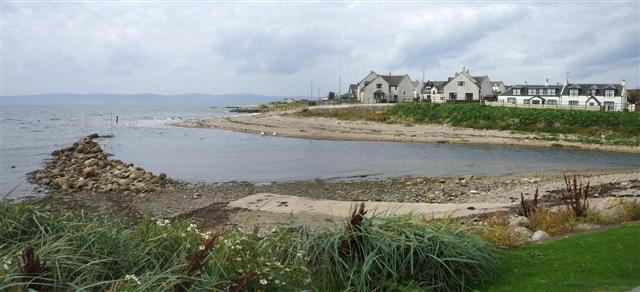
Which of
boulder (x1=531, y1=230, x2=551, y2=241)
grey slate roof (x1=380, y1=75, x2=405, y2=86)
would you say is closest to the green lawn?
boulder (x1=531, y1=230, x2=551, y2=241)

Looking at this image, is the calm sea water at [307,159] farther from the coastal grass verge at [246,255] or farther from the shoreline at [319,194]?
the coastal grass verge at [246,255]

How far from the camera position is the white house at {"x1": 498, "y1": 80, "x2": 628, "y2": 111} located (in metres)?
70.8

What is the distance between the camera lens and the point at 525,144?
44.8 m

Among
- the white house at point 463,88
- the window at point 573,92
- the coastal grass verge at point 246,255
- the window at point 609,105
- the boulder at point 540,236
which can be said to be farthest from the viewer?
the white house at point 463,88

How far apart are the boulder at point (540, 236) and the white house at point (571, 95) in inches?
2409

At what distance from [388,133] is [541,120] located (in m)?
A: 16.4

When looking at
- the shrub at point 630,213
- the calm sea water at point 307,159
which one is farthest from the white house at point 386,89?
the shrub at point 630,213

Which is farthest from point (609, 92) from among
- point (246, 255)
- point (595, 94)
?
point (246, 255)

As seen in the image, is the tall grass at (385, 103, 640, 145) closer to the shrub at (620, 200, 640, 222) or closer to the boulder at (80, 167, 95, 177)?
the shrub at (620, 200, 640, 222)

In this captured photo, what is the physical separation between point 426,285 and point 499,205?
1112 cm

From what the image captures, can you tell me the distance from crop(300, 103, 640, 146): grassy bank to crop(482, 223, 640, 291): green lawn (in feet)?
129

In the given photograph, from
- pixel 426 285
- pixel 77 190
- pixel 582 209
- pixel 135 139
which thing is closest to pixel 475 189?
pixel 582 209

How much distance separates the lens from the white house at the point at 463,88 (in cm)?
9431

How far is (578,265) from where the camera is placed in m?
8.05
